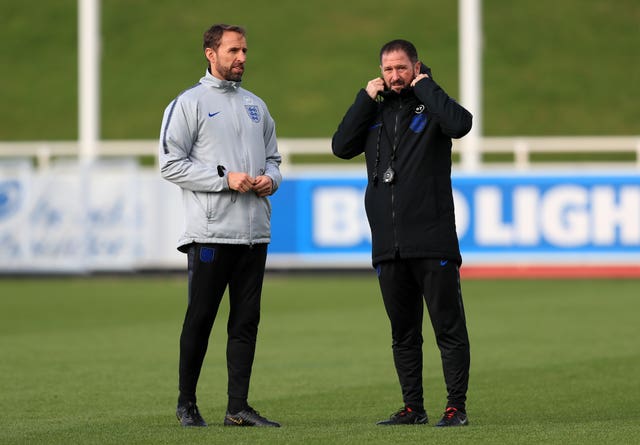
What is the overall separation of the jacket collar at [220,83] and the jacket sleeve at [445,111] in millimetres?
956

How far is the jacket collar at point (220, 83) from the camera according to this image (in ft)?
24.8

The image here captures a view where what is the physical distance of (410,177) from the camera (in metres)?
7.48

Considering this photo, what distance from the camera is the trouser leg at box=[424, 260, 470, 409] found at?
7.50m

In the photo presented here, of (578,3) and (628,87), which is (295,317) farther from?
(578,3)

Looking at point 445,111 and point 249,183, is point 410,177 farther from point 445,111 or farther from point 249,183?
point 249,183

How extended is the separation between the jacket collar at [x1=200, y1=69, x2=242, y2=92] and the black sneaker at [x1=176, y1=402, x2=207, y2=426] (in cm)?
162

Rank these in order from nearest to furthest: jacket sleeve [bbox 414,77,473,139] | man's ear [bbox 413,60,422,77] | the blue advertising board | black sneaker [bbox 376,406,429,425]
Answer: jacket sleeve [bbox 414,77,473,139] → man's ear [bbox 413,60,422,77] → black sneaker [bbox 376,406,429,425] → the blue advertising board

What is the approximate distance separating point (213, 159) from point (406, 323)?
131 cm

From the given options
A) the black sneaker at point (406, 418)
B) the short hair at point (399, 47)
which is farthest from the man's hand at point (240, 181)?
the black sneaker at point (406, 418)

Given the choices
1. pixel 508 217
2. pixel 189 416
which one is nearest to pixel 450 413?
pixel 189 416

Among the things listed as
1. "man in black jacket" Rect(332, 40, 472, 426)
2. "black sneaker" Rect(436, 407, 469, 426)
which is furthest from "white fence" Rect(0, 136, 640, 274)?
"black sneaker" Rect(436, 407, 469, 426)

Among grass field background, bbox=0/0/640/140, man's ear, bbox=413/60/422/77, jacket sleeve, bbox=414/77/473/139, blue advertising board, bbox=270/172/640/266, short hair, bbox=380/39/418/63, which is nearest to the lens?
jacket sleeve, bbox=414/77/473/139

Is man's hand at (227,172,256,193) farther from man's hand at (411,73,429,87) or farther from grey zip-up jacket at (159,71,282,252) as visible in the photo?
man's hand at (411,73,429,87)

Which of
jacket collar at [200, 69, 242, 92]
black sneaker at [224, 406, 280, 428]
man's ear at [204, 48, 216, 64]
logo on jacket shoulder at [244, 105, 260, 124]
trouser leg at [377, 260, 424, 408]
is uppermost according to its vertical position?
man's ear at [204, 48, 216, 64]
